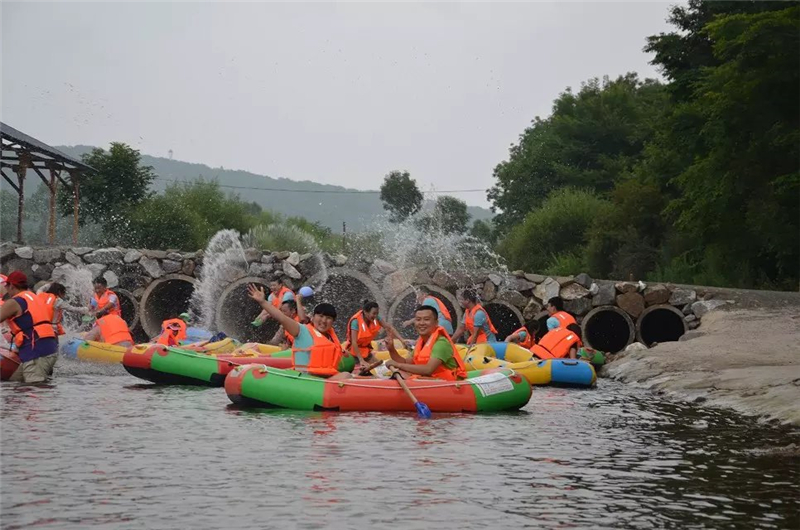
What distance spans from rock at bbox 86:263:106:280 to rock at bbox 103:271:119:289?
19 centimetres

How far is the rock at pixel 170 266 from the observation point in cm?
3169

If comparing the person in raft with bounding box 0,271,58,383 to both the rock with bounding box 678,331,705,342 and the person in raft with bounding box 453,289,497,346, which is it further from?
the rock with bounding box 678,331,705,342

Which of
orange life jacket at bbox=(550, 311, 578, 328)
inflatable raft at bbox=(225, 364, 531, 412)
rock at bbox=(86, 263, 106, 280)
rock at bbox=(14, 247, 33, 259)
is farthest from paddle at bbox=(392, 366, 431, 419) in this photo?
rock at bbox=(14, 247, 33, 259)

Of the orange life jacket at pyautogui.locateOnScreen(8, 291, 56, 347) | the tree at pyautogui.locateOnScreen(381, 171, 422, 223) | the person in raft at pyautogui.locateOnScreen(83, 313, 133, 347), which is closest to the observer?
the orange life jacket at pyautogui.locateOnScreen(8, 291, 56, 347)

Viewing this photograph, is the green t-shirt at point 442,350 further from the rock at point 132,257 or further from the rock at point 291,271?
the rock at point 132,257

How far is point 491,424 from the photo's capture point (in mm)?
13500

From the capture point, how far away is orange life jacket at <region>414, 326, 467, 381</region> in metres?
14.1

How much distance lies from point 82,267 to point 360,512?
25367 mm

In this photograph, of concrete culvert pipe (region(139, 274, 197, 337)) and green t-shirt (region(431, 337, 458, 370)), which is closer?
green t-shirt (region(431, 337, 458, 370))

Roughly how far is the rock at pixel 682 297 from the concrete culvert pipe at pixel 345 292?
7194mm

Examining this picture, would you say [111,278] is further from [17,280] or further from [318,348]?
[318,348]

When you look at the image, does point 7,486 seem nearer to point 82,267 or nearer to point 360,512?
point 360,512

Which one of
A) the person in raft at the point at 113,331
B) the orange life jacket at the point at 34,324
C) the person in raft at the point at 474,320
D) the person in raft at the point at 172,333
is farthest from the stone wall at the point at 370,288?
the orange life jacket at the point at 34,324

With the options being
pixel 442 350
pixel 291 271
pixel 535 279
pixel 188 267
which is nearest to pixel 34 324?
pixel 442 350
